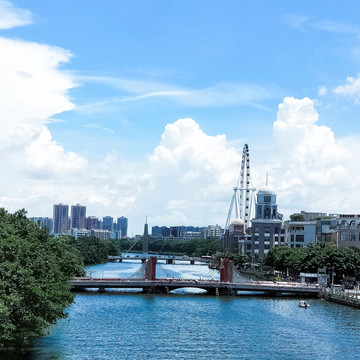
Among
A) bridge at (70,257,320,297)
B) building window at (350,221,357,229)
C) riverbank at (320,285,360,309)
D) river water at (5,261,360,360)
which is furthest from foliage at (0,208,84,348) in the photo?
building window at (350,221,357,229)

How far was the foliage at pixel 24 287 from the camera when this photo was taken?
45000 mm

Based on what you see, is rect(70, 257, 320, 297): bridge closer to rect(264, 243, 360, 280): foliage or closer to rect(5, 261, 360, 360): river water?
rect(5, 261, 360, 360): river water

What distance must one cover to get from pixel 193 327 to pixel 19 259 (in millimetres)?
28290

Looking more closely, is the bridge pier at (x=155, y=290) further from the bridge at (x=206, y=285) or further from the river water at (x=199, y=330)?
the river water at (x=199, y=330)

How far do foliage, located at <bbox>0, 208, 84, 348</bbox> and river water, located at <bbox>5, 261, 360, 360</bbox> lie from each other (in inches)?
164

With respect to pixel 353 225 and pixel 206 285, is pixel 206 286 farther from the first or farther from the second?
pixel 353 225

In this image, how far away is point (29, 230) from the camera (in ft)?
207

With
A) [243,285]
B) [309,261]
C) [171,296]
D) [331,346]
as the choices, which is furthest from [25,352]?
[309,261]

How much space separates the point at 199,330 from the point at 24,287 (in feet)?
93.0

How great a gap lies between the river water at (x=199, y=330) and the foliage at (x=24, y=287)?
416cm

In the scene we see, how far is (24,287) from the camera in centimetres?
4669

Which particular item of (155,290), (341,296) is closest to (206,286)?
(155,290)

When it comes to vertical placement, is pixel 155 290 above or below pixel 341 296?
below

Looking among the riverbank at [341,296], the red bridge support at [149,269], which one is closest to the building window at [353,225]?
the riverbank at [341,296]
